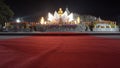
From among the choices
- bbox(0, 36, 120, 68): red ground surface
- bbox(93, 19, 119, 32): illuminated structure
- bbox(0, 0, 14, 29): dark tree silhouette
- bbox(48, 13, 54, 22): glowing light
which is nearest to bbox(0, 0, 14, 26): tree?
bbox(0, 0, 14, 29): dark tree silhouette

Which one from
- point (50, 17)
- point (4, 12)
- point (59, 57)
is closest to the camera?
point (59, 57)

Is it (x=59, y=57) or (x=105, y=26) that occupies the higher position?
(x=105, y=26)

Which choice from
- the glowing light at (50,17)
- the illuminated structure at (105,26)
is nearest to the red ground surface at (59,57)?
the illuminated structure at (105,26)

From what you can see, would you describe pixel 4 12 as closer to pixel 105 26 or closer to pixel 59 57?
pixel 105 26

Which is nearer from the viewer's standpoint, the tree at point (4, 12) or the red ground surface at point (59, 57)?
the red ground surface at point (59, 57)

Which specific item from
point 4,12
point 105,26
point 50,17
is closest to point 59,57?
point 4,12

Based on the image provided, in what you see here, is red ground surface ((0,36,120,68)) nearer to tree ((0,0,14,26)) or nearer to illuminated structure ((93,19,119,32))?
tree ((0,0,14,26))

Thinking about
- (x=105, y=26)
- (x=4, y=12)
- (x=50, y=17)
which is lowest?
(x=105, y=26)

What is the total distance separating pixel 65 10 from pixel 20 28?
6.91 meters

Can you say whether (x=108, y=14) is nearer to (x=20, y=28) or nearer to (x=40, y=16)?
(x=40, y=16)

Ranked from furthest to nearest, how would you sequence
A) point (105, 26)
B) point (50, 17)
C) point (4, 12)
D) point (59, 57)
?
point (50, 17) < point (105, 26) < point (4, 12) < point (59, 57)

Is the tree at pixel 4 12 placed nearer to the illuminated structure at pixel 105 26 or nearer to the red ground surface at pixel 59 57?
the illuminated structure at pixel 105 26

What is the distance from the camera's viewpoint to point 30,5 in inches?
827

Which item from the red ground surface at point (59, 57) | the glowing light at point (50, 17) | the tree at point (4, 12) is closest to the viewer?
the red ground surface at point (59, 57)
